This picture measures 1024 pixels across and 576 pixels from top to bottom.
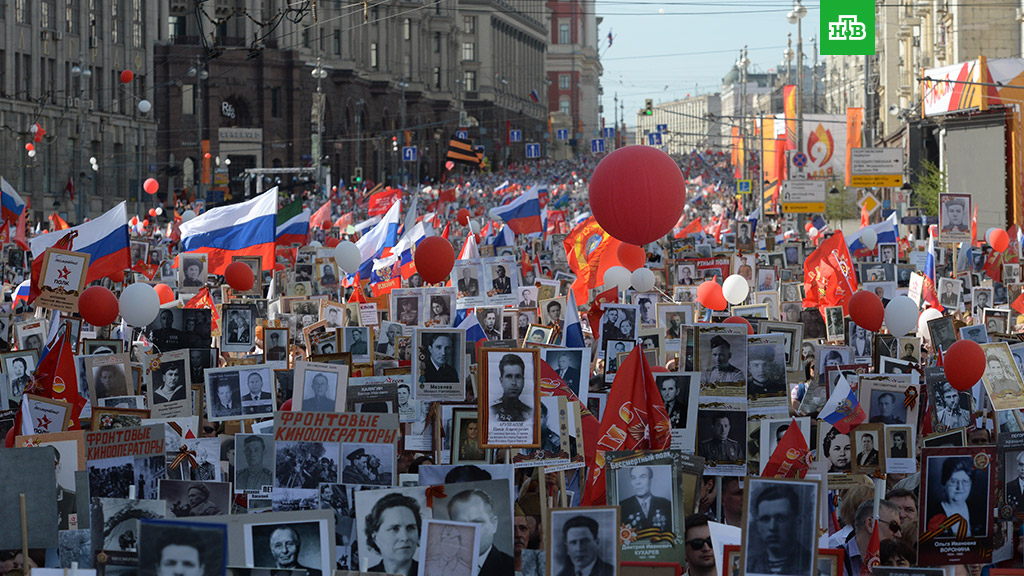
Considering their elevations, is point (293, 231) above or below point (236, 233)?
above

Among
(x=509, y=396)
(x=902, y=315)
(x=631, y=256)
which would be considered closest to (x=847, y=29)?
(x=631, y=256)

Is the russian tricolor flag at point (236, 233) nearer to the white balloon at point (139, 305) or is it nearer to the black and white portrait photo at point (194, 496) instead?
the white balloon at point (139, 305)

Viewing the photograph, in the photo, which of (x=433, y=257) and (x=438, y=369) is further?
(x=433, y=257)

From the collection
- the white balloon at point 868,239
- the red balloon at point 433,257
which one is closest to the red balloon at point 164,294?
the red balloon at point 433,257

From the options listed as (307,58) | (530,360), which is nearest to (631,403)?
(530,360)

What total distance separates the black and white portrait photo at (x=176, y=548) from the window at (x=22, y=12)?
145 feet

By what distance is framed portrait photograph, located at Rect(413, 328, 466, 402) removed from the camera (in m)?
8.20

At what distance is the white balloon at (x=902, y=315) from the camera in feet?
35.4

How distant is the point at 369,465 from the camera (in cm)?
672

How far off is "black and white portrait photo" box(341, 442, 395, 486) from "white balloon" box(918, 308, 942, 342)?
6.35 metres

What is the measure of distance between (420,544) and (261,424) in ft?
8.69

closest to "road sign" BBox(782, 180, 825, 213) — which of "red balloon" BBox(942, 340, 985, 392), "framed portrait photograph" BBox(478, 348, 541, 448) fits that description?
"red balloon" BBox(942, 340, 985, 392)

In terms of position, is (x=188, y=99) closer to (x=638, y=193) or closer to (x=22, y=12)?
(x=22, y=12)

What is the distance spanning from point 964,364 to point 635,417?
1.93 m
